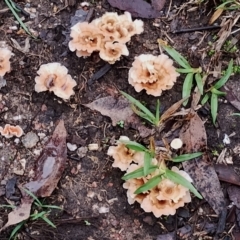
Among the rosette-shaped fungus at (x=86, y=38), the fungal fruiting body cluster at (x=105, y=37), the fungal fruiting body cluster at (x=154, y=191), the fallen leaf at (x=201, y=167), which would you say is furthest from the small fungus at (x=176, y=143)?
the rosette-shaped fungus at (x=86, y=38)

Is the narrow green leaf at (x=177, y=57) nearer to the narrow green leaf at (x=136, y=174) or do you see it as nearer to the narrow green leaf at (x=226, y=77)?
the narrow green leaf at (x=226, y=77)

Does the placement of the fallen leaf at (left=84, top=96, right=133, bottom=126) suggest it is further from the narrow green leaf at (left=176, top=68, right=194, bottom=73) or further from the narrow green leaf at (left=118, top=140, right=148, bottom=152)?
the narrow green leaf at (left=176, top=68, right=194, bottom=73)

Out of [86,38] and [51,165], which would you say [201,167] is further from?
[86,38]

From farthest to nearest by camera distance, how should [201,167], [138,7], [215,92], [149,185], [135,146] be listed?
[138,7]
[215,92]
[201,167]
[135,146]
[149,185]

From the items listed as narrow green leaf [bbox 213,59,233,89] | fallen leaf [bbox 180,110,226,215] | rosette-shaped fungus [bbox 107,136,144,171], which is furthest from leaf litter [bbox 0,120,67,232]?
narrow green leaf [bbox 213,59,233,89]

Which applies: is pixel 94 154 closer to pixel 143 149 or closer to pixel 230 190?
pixel 143 149

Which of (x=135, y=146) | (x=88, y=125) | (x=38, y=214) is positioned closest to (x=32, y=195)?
(x=38, y=214)
